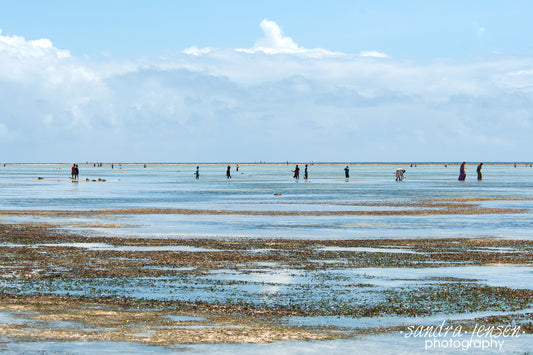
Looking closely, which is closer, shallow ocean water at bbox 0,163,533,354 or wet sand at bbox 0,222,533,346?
shallow ocean water at bbox 0,163,533,354

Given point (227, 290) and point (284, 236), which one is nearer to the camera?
point (227, 290)

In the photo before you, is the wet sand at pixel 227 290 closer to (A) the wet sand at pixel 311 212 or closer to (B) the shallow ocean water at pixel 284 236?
(B) the shallow ocean water at pixel 284 236

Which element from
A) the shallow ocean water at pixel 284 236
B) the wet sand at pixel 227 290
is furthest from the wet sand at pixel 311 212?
the wet sand at pixel 227 290

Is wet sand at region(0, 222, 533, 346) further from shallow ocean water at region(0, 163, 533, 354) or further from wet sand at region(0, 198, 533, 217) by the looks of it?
wet sand at region(0, 198, 533, 217)

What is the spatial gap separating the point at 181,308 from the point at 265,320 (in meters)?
1.72

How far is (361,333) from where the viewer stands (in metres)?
11.4

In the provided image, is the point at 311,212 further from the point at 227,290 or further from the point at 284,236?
the point at 227,290

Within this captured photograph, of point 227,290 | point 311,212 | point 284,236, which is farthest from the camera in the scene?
point 311,212

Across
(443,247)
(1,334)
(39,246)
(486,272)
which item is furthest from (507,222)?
(1,334)

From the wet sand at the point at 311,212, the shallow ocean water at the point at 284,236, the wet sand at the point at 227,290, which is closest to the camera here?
the shallow ocean water at the point at 284,236

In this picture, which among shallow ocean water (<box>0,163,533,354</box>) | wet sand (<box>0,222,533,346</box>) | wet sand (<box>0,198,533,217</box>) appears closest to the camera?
shallow ocean water (<box>0,163,533,354</box>)

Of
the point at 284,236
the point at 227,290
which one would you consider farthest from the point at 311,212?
the point at 227,290

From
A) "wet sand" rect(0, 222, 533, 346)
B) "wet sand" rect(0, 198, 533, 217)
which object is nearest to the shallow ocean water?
"wet sand" rect(0, 222, 533, 346)

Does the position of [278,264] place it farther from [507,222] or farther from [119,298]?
[507,222]
